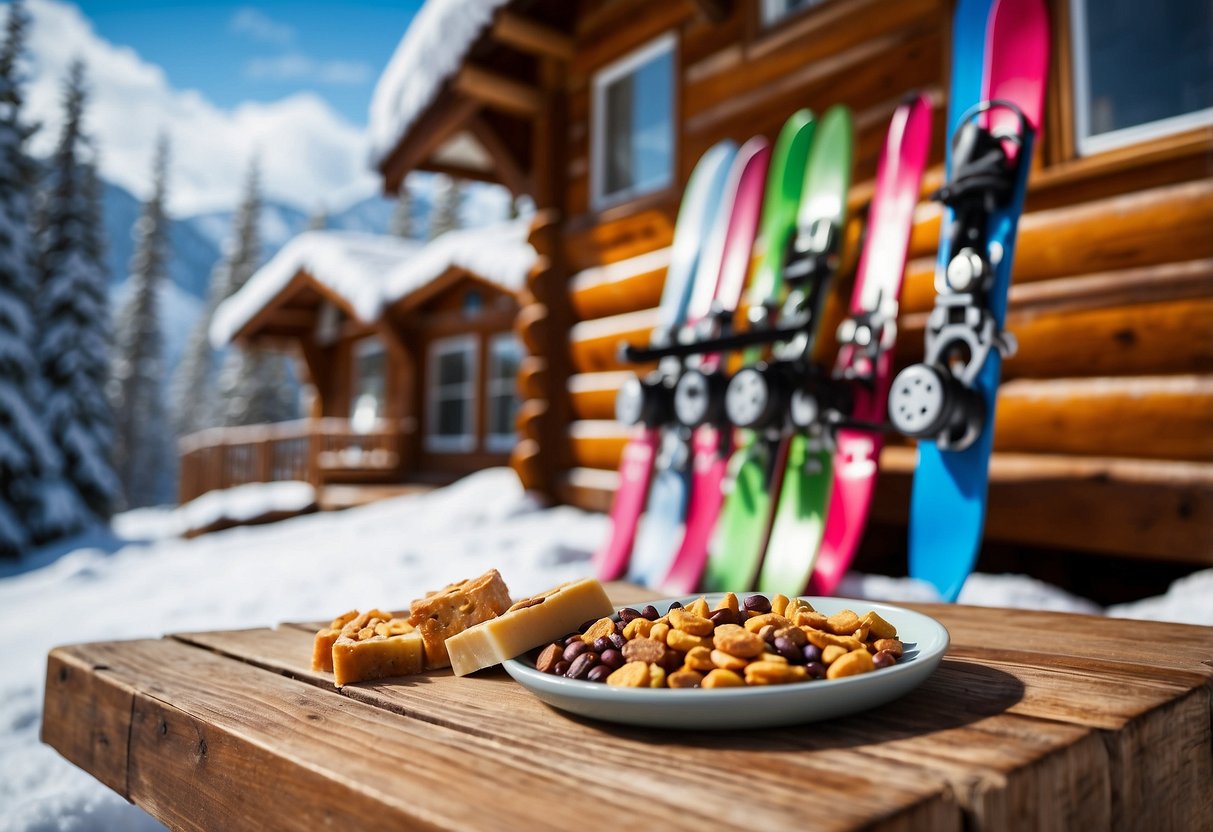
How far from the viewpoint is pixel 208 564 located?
5.04 metres

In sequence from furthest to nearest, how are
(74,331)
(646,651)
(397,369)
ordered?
(74,331), (397,369), (646,651)

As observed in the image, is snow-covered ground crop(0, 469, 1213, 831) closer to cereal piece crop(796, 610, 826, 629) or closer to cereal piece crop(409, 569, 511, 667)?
cereal piece crop(409, 569, 511, 667)

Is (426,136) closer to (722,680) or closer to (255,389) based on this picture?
(722,680)

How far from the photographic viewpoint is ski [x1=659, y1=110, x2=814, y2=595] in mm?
2928

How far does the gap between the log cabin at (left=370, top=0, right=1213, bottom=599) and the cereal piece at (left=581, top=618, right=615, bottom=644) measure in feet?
7.06

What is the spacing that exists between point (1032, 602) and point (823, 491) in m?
0.69

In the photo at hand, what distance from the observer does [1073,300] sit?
8.43 ft

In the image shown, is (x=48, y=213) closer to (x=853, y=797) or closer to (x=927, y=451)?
(x=927, y=451)

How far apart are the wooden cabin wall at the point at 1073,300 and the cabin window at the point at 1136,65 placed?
3.3 inches

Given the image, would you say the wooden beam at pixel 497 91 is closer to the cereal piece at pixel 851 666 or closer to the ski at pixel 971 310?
the ski at pixel 971 310

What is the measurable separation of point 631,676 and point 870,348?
2.10m

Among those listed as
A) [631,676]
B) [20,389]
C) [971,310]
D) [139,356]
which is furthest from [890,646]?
[139,356]

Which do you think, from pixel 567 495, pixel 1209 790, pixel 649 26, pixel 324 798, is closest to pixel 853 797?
pixel 324 798

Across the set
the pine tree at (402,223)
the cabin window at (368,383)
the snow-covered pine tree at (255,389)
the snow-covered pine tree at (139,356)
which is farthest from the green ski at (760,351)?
the pine tree at (402,223)
